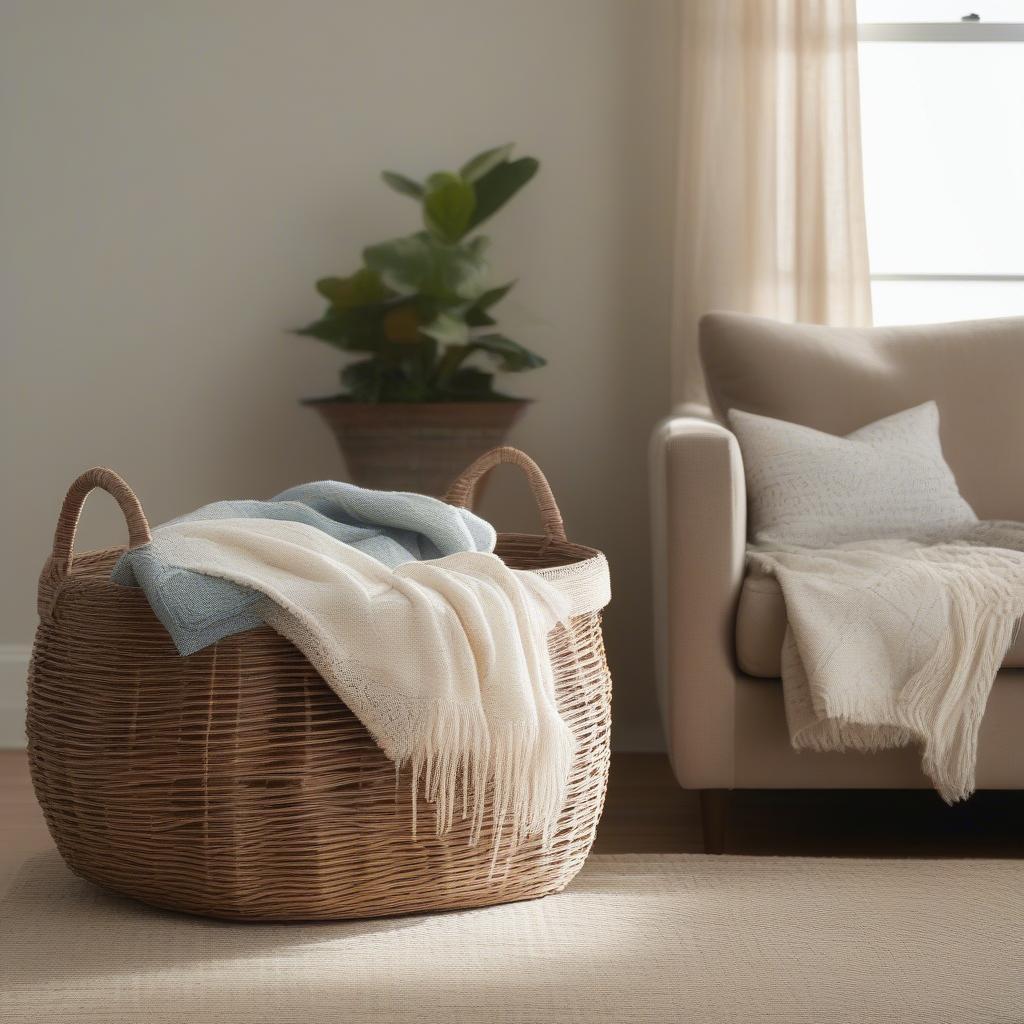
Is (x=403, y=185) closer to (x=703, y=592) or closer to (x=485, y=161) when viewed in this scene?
(x=485, y=161)

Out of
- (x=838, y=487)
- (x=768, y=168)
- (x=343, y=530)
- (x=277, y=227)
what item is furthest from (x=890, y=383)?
(x=277, y=227)

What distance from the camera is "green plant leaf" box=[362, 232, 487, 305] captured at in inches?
95.7

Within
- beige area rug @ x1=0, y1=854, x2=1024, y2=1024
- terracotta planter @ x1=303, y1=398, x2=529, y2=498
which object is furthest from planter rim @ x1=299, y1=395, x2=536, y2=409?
beige area rug @ x1=0, y1=854, x2=1024, y2=1024

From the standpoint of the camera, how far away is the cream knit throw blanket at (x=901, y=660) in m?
1.75

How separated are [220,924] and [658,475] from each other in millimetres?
948

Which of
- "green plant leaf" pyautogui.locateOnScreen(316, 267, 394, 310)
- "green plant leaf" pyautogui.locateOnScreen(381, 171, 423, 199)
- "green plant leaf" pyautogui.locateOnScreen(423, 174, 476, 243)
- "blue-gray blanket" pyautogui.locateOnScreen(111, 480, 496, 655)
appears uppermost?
"green plant leaf" pyautogui.locateOnScreen(381, 171, 423, 199)

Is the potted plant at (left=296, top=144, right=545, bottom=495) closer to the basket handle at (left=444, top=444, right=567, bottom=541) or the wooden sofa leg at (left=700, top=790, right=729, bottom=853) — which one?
the basket handle at (left=444, top=444, right=567, bottom=541)

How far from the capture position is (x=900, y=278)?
9.68ft

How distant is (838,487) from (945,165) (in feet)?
3.85

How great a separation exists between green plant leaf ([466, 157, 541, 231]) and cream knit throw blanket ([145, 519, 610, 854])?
4.24 feet

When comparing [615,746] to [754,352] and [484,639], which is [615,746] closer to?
[754,352]

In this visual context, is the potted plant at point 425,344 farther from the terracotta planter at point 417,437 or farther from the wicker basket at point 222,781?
the wicker basket at point 222,781

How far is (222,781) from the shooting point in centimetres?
138

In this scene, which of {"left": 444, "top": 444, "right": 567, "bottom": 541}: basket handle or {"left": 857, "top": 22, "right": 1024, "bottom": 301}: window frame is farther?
{"left": 857, "top": 22, "right": 1024, "bottom": 301}: window frame
